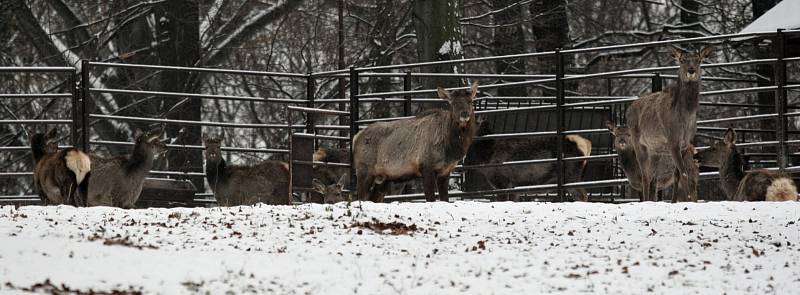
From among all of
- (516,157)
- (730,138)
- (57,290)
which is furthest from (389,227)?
(516,157)

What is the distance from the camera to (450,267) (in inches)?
385

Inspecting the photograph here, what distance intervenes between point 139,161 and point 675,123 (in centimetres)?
756

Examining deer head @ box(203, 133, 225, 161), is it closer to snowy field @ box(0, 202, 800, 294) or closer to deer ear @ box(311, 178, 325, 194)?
deer ear @ box(311, 178, 325, 194)

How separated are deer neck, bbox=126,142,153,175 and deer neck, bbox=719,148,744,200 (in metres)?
7.72

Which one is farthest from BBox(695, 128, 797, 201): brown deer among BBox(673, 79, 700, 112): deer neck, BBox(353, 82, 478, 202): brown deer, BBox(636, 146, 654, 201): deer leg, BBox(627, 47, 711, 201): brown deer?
BBox(353, 82, 478, 202): brown deer

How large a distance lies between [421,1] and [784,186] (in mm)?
8524

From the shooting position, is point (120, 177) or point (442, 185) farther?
point (120, 177)

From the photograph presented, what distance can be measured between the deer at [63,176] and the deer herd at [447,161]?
0.04ft

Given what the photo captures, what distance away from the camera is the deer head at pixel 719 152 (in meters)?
16.3

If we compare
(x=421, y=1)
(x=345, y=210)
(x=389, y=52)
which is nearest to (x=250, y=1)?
(x=389, y=52)

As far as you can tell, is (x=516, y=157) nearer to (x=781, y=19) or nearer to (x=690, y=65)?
(x=781, y=19)

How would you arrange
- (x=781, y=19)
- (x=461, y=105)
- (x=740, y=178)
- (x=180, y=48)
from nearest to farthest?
1. (x=461, y=105)
2. (x=740, y=178)
3. (x=781, y=19)
4. (x=180, y=48)

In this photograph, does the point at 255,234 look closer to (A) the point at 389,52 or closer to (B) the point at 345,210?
(B) the point at 345,210

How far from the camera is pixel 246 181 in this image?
19.6 m
